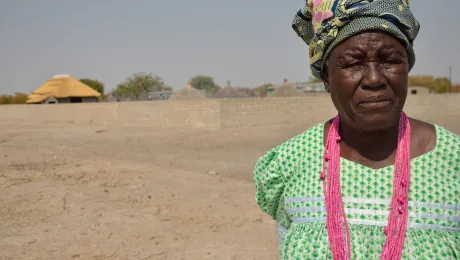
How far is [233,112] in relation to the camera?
16.7 m

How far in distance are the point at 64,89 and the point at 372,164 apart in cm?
3887

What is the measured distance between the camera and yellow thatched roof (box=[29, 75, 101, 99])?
123ft

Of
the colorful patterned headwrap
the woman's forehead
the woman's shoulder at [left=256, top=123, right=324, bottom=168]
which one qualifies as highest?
the colorful patterned headwrap

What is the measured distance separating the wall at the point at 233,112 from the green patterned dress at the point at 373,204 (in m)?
14.7

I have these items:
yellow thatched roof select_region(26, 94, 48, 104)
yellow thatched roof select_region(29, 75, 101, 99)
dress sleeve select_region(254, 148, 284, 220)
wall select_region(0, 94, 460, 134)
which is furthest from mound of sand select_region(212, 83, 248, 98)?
dress sleeve select_region(254, 148, 284, 220)

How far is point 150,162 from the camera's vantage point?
30.6 feet

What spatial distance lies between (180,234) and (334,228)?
11.0 ft

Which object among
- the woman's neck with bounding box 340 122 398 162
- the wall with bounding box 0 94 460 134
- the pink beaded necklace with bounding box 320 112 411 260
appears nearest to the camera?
the pink beaded necklace with bounding box 320 112 411 260

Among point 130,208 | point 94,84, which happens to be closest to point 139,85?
point 94,84

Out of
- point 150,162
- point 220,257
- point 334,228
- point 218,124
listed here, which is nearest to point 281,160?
point 334,228

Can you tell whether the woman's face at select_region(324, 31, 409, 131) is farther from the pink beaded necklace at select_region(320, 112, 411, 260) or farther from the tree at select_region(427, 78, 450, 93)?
the tree at select_region(427, 78, 450, 93)

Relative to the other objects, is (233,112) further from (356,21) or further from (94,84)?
(94,84)

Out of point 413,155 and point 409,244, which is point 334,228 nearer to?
point 409,244

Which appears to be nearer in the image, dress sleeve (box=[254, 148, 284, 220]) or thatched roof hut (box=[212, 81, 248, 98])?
dress sleeve (box=[254, 148, 284, 220])
